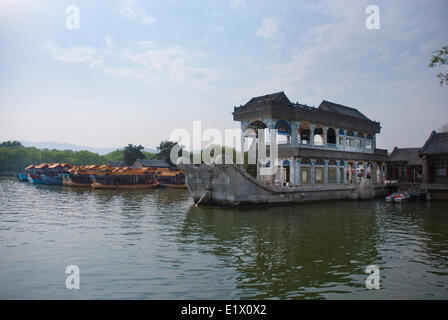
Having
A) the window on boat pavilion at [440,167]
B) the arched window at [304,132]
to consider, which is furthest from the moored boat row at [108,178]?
the window on boat pavilion at [440,167]

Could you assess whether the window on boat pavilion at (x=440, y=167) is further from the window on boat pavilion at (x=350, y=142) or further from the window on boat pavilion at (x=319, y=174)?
the window on boat pavilion at (x=319, y=174)

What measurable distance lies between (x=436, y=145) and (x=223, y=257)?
27.6m

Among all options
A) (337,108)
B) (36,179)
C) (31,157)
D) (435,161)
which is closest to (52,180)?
(36,179)

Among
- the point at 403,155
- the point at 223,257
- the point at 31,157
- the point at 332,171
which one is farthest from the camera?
the point at 31,157

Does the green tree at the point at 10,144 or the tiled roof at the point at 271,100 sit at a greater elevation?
the green tree at the point at 10,144

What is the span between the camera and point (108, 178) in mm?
45656

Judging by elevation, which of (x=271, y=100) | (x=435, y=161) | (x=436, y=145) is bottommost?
(x=435, y=161)

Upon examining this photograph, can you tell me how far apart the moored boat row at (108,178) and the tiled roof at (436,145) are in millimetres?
33900

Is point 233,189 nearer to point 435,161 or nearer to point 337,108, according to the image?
point 337,108

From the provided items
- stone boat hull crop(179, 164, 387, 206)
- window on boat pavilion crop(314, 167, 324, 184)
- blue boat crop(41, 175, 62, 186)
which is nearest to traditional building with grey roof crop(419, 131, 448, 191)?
window on boat pavilion crop(314, 167, 324, 184)

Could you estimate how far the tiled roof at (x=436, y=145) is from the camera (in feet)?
90.7

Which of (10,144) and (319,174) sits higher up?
(10,144)

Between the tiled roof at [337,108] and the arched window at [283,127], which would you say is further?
the tiled roof at [337,108]

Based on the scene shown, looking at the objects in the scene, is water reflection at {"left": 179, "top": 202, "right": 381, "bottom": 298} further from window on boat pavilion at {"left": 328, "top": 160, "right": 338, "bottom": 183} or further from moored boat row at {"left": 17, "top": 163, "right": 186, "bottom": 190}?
moored boat row at {"left": 17, "top": 163, "right": 186, "bottom": 190}
